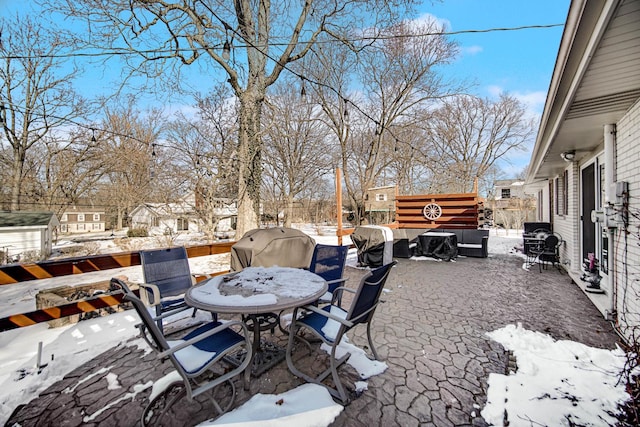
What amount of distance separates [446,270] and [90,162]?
689 inches

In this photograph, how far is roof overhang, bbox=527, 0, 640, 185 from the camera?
1.71 metres

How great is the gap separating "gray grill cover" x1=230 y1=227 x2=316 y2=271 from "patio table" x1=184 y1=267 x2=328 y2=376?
1098mm

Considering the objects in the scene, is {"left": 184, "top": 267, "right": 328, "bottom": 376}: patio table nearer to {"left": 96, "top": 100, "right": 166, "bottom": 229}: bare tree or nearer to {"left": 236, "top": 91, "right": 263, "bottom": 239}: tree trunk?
{"left": 236, "top": 91, "right": 263, "bottom": 239}: tree trunk

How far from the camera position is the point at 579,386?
2158 mm

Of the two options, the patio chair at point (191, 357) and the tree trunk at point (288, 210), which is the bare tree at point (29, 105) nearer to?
the tree trunk at point (288, 210)

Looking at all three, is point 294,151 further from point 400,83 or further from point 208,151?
point 208,151

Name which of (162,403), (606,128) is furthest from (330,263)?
(606,128)

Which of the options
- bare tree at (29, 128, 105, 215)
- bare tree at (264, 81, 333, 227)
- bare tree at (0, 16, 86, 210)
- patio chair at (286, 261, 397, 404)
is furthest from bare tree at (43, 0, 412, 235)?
bare tree at (29, 128, 105, 215)

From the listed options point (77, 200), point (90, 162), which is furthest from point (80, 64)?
point (77, 200)

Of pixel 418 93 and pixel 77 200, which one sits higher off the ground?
pixel 418 93

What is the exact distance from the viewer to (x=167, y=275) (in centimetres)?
318

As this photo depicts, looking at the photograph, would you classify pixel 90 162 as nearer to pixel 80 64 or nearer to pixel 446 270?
pixel 80 64

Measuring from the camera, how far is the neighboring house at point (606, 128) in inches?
72.3

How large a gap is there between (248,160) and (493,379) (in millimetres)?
5809
